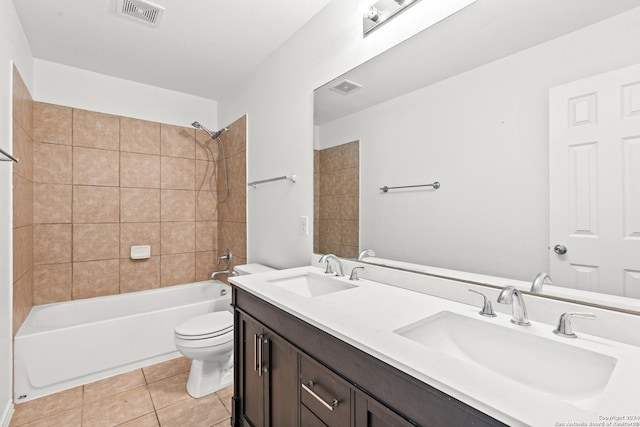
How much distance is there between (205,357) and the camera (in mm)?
1953

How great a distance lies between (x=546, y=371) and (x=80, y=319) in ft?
10.4

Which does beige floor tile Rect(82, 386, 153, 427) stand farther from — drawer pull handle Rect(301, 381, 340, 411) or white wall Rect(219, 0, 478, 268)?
drawer pull handle Rect(301, 381, 340, 411)

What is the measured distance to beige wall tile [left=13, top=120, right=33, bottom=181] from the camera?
1907 mm

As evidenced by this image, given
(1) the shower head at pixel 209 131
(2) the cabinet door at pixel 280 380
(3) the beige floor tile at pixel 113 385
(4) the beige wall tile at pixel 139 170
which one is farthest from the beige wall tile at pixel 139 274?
(2) the cabinet door at pixel 280 380

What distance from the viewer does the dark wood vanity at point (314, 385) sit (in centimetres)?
65

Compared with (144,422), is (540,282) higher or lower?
higher

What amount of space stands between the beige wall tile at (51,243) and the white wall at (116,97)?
1038mm

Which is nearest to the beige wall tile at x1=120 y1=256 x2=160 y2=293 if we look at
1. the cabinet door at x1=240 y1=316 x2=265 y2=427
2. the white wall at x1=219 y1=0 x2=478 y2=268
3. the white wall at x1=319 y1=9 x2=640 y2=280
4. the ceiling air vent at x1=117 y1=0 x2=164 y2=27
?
the white wall at x1=219 y1=0 x2=478 y2=268

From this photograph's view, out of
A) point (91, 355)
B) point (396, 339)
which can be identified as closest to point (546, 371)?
point (396, 339)

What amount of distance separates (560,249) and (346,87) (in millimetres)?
1249

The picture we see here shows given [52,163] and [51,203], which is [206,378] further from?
[52,163]

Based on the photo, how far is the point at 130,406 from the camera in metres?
1.85

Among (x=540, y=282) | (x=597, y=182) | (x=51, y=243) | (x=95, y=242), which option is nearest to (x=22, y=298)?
(x=51, y=243)

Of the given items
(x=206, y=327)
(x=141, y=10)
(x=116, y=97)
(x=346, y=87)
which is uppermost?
(x=141, y=10)
